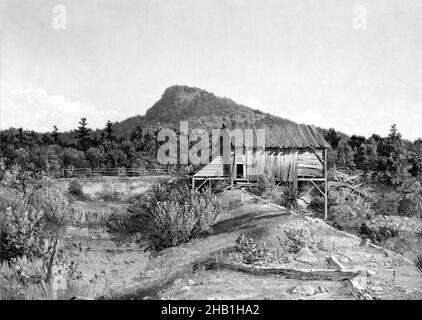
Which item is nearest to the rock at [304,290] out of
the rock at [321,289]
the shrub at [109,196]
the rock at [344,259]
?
the rock at [321,289]

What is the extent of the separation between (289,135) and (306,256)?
13.6 metres

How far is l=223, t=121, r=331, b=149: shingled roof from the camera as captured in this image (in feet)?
79.4

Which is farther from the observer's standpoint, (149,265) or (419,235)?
(419,235)

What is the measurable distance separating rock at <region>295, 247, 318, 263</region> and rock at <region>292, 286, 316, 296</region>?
2.51m

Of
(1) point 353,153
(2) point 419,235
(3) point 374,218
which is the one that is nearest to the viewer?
(2) point 419,235

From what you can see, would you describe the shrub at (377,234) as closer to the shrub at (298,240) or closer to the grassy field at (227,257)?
the grassy field at (227,257)

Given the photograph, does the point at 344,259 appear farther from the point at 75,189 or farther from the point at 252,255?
the point at 75,189

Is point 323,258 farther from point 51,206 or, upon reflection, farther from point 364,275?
point 51,206

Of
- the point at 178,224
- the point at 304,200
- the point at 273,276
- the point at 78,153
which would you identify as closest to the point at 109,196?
the point at 78,153

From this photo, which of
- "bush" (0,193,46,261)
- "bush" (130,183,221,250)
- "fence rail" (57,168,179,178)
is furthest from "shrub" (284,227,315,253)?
"fence rail" (57,168,179,178)

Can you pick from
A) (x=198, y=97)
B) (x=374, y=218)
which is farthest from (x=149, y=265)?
(x=198, y=97)

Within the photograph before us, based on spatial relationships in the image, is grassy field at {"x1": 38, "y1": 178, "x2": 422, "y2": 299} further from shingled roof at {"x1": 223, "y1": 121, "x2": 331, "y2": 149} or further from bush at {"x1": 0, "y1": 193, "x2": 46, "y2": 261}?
shingled roof at {"x1": 223, "y1": 121, "x2": 331, "y2": 149}

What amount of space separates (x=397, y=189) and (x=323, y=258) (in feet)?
93.3
